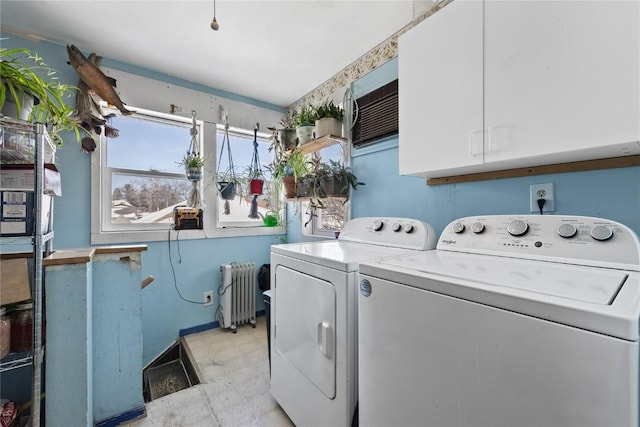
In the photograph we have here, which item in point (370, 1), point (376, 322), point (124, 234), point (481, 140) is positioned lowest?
point (376, 322)

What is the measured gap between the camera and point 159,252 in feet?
8.05

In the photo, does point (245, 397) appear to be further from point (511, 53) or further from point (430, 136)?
point (511, 53)

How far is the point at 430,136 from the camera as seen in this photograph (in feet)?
4.37

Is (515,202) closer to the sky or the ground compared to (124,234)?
closer to the sky

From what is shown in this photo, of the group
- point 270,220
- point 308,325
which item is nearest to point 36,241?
point 308,325

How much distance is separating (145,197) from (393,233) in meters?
2.26

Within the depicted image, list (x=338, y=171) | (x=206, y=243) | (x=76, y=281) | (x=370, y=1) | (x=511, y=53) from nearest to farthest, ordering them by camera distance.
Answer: (x=511, y=53) < (x=76, y=281) < (x=370, y=1) < (x=338, y=171) < (x=206, y=243)

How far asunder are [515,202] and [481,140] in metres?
0.39

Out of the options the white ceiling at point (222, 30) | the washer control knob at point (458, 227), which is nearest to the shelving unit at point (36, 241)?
the white ceiling at point (222, 30)

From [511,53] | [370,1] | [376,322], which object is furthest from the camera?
[370,1]

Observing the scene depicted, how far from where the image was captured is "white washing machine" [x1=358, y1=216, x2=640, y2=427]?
52 centimetres

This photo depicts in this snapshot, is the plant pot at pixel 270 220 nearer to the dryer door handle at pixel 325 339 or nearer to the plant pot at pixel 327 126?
the plant pot at pixel 327 126

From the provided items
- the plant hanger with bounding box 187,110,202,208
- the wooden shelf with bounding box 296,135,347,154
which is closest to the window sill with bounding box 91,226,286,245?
the plant hanger with bounding box 187,110,202,208

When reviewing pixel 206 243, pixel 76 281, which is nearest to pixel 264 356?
pixel 206 243
